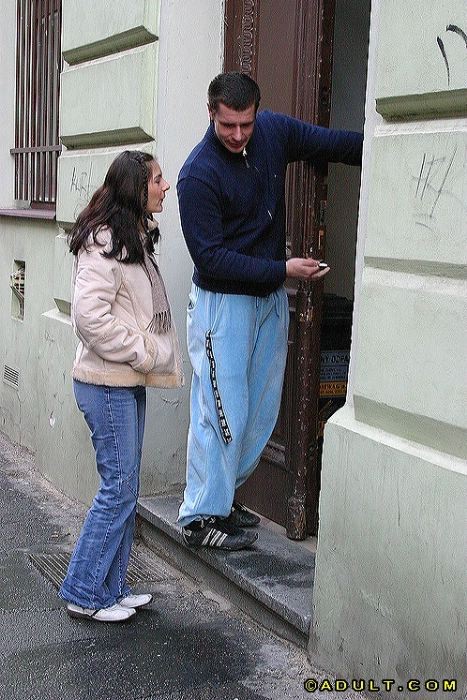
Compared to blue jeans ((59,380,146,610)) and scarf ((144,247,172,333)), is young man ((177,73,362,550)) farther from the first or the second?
blue jeans ((59,380,146,610))

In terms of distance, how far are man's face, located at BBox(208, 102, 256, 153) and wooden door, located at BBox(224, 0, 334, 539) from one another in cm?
47

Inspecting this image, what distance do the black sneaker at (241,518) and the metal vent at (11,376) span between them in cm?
280

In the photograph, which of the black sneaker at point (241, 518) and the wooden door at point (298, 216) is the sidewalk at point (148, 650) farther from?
the wooden door at point (298, 216)

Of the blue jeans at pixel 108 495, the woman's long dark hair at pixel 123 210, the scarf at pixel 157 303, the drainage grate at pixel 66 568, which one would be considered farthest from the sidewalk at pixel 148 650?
the woman's long dark hair at pixel 123 210

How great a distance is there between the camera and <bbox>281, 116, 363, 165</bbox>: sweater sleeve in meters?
4.39

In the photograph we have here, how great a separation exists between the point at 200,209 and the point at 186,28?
1.42 metres

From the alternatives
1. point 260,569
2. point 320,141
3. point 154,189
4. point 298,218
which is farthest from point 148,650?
point 320,141

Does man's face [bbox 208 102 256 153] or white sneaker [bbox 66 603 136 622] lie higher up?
man's face [bbox 208 102 256 153]

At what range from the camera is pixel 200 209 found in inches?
165

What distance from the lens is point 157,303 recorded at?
4180mm

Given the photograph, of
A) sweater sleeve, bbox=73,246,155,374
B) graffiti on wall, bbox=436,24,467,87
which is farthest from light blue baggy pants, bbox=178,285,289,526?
graffiti on wall, bbox=436,24,467,87

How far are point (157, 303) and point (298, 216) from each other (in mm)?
840

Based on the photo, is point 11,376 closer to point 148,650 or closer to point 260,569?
point 260,569

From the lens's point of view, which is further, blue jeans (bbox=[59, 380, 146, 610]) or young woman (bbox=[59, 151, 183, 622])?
blue jeans (bbox=[59, 380, 146, 610])
